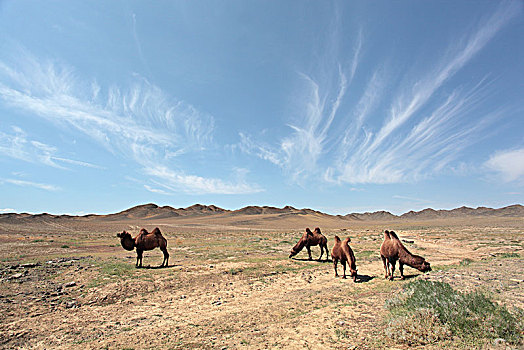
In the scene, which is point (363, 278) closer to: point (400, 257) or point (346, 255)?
point (346, 255)

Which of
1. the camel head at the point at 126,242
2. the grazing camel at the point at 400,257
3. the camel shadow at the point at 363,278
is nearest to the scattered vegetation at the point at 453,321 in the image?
the grazing camel at the point at 400,257

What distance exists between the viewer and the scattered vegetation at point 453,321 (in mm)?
4941

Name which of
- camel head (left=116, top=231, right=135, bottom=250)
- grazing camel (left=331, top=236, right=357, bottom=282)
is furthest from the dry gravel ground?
camel head (left=116, top=231, right=135, bottom=250)

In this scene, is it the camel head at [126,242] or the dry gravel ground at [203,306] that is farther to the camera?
the camel head at [126,242]

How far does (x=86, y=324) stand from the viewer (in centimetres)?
805

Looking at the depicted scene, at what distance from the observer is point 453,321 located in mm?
5570

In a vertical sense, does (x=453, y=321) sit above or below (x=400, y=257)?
below

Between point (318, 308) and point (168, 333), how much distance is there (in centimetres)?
460

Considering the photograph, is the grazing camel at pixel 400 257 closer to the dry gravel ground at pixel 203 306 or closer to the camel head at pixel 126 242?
the dry gravel ground at pixel 203 306

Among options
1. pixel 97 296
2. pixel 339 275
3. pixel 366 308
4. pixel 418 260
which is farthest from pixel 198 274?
pixel 418 260

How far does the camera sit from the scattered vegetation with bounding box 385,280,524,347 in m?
4.94

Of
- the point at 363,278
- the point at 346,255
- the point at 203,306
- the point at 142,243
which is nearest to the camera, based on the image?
the point at 203,306

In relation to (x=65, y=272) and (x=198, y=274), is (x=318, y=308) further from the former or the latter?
(x=65, y=272)

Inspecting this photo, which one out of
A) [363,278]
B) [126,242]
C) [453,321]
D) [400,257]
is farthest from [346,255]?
[126,242]
